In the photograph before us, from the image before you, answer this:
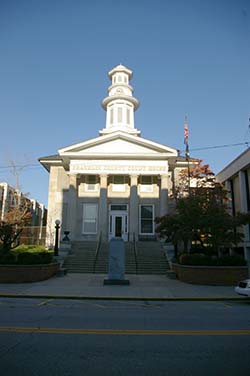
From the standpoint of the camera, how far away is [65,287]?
15188mm

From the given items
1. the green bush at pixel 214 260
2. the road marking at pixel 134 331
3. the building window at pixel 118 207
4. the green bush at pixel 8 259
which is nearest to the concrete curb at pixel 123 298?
the green bush at pixel 214 260

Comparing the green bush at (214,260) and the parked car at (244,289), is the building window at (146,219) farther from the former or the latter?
the parked car at (244,289)

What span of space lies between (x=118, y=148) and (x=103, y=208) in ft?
21.9

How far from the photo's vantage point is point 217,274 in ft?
55.9

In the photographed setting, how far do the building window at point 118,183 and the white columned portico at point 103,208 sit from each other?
199 cm

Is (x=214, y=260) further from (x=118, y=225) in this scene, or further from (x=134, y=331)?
(x=118, y=225)

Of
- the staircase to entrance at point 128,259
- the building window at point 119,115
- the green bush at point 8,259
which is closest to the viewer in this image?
the green bush at point 8,259

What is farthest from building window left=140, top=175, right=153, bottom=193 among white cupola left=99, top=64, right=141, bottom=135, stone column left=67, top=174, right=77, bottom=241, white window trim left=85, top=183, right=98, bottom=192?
white cupola left=99, top=64, right=141, bottom=135

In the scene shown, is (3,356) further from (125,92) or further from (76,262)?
(125,92)

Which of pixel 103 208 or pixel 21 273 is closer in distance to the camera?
pixel 21 273

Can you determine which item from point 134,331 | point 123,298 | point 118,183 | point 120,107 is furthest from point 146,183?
point 134,331

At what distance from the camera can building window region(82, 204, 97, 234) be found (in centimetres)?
3119

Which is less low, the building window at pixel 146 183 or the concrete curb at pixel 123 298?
the building window at pixel 146 183

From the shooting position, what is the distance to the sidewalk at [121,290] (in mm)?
12906
